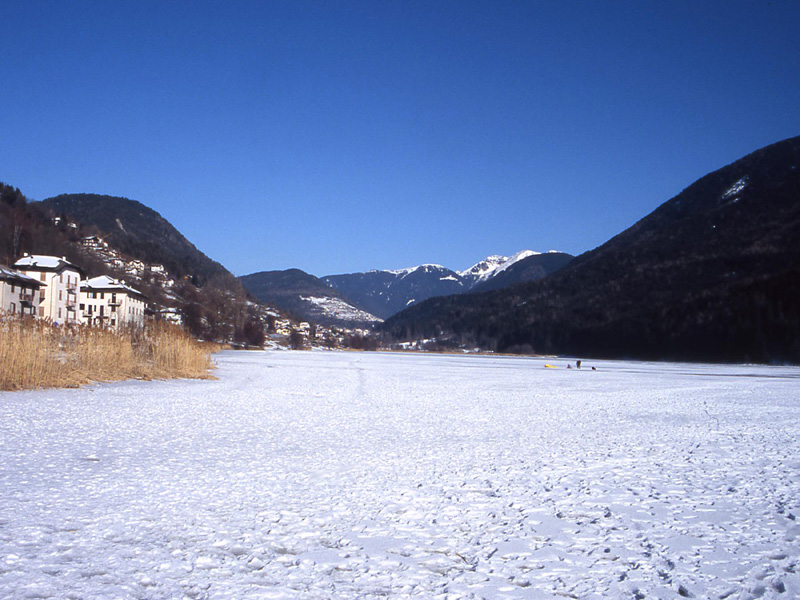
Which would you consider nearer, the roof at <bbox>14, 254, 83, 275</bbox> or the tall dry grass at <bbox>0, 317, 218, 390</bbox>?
the tall dry grass at <bbox>0, 317, 218, 390</bbox>

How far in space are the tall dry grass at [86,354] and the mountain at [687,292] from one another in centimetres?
5436

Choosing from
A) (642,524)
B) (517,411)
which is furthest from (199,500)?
(517,411)

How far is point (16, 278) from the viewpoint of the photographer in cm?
4019

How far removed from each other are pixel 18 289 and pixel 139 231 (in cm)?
8935

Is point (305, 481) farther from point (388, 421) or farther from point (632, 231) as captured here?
point (632, 231)

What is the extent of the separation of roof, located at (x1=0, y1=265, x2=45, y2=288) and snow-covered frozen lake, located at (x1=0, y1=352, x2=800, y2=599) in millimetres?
37251

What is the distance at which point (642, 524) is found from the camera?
2.91 metres

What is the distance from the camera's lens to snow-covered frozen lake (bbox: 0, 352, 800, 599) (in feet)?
7.21

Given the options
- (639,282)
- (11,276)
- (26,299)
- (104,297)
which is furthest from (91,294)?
(639,282)

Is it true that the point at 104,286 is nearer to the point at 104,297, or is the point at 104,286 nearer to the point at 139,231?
the point at 104,297

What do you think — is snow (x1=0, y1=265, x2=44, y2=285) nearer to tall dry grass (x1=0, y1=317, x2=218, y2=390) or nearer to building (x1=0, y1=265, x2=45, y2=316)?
building (x1=0, y1=265, x2=45, y2=316)

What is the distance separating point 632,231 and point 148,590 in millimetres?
146067

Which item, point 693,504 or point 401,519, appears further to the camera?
point 693,504

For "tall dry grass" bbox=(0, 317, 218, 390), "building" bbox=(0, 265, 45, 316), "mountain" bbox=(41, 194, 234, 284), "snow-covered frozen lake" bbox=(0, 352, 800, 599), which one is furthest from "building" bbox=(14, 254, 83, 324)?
"snow-covered frozen lake" bbox=(0, 352, 800, 599)
